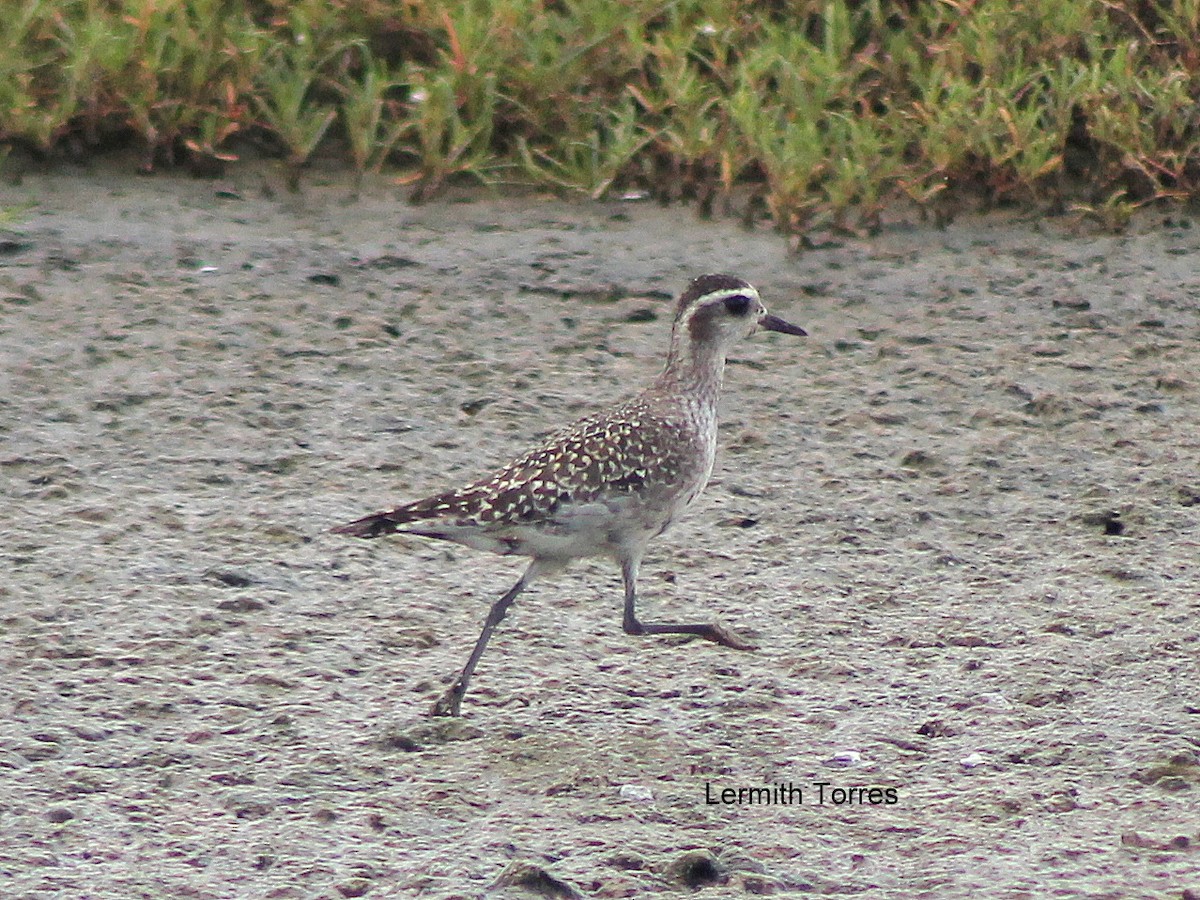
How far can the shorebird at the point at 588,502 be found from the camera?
484 cm

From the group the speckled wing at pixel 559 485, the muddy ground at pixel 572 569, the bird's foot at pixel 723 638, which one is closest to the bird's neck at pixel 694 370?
the speckled wing at pixel 559 485

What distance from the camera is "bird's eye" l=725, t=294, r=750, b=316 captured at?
18.4ft

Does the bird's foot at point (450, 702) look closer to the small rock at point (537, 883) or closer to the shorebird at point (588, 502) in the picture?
the shorebird at point (588, 502)

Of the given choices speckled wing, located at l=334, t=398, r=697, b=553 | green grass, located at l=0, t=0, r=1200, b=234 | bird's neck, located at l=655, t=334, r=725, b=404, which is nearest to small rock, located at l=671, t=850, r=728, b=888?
speckled wing, located at l=334, t=398, r=697, b=553

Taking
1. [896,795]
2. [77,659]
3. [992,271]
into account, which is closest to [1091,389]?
[992,271]

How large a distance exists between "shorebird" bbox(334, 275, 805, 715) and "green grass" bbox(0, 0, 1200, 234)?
2553 millimetres

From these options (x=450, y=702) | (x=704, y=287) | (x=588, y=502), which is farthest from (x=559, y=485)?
(x=704, y=287)

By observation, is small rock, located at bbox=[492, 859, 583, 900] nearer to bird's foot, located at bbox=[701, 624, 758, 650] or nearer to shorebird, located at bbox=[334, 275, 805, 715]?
shorebird, located at bbox=[334, 275, 805, 715]

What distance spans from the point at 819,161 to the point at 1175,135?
53.9 inches

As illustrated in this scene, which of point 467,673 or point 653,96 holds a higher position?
point 653,96

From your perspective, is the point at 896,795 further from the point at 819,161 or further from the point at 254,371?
the point at 819,161

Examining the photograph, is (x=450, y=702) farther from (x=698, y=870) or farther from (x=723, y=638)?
(x=698, y=870)

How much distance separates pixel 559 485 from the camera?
16.1 ft

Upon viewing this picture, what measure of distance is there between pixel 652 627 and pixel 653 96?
3488 millimetres
